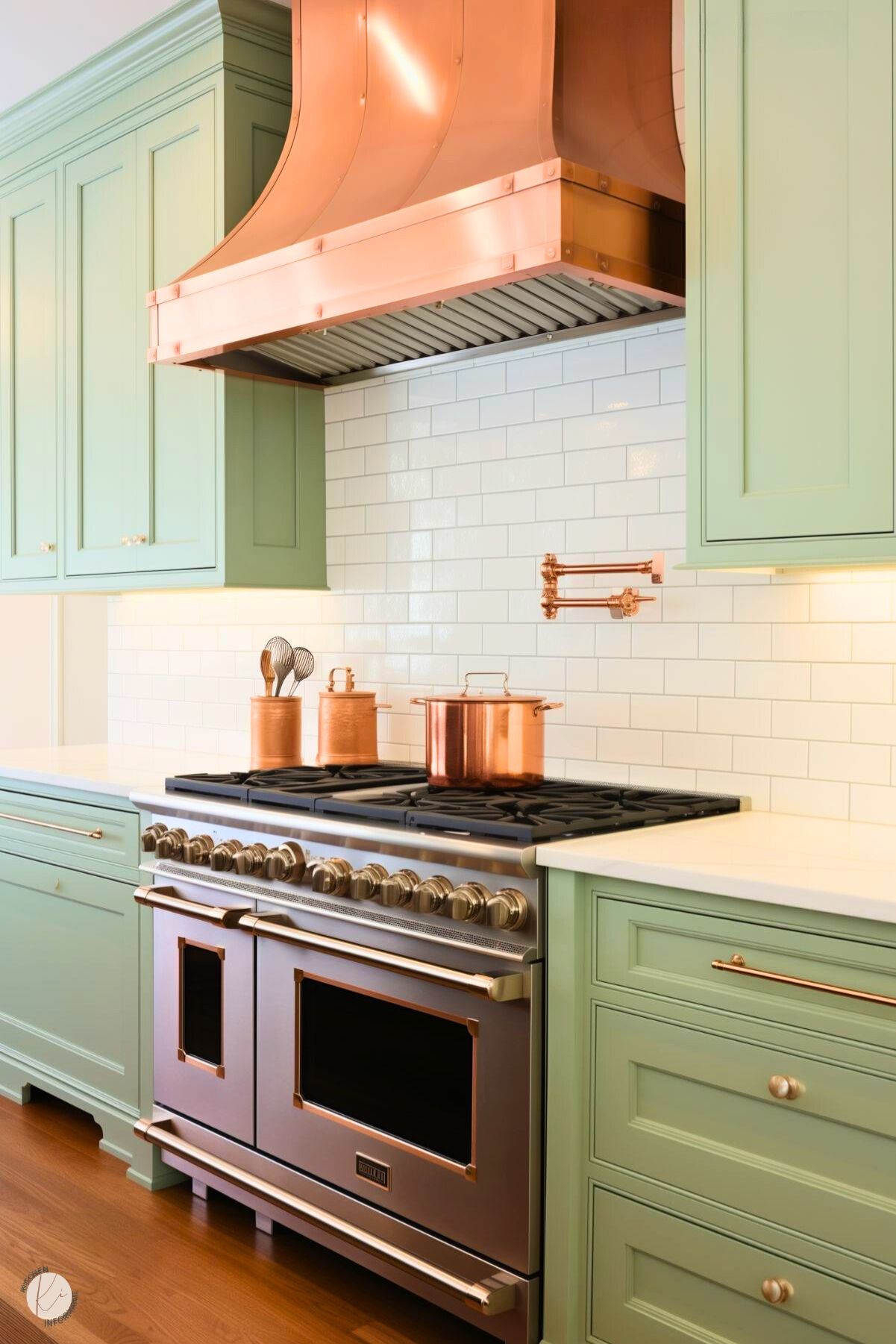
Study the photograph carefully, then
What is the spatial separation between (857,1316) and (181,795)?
6.07 ft

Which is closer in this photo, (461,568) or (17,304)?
(461,568)

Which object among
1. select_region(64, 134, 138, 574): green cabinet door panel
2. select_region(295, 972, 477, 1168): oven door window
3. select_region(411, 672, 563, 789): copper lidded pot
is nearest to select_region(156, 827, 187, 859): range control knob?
select_region(295, 972, 477, 1168): oven door window

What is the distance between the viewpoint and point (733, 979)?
199 cm

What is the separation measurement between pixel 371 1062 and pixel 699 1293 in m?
0.76

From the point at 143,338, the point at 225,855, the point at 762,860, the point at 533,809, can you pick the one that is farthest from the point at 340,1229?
the point at 143,338

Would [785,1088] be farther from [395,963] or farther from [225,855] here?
[225,855]

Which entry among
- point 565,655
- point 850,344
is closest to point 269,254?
point 565,655

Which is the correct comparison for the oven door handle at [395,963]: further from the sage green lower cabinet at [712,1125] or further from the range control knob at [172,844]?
the range control knob at [172,844]

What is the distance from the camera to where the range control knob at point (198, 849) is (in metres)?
2.93

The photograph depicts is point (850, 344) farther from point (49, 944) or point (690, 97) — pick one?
point (49, 944)

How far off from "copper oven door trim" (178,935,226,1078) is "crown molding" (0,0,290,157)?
2322 mm

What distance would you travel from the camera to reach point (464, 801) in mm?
2625

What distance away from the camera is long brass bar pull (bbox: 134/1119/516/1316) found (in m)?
2.25

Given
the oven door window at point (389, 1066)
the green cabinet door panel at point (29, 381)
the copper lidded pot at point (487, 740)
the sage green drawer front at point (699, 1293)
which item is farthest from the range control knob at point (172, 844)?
the green cabinet door panel at point (29, 381)
